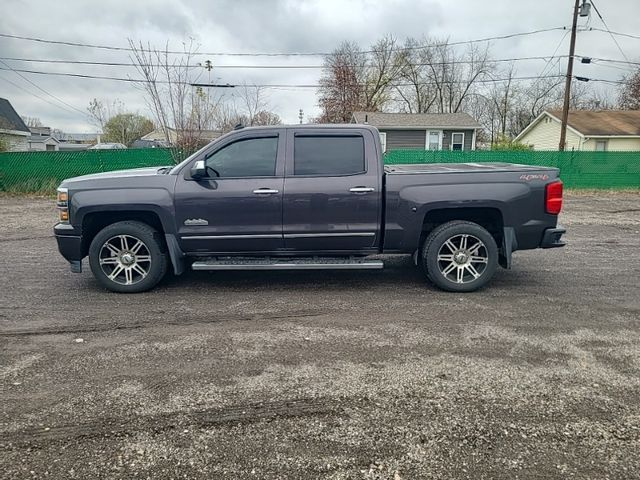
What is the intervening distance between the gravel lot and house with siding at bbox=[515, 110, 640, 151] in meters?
28.6

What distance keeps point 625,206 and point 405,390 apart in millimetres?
14527

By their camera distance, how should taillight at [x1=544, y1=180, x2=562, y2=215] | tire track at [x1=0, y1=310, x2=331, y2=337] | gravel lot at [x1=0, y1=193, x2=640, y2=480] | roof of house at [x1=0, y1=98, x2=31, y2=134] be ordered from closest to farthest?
gravel lot at [x1=0, y1=193, x2=640, y2=480]
tire track at [x1=0, y1=310, x2=331, y2=337]
taillight at [x1=544, y1=180, x2=562, y2=215]
roof of house at [x1=0, y1=98, x2=31, y2=134]

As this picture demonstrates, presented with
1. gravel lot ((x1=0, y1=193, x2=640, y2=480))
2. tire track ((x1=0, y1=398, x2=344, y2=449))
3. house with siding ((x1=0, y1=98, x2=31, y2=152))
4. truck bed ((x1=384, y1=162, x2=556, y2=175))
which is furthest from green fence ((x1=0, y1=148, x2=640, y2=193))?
house with siding ((x1=0, y1=98, x2=31, y2=152))

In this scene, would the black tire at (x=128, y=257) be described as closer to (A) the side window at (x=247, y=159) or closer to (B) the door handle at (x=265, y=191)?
(A) the side window at (x=247, y=159)

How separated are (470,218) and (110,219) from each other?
4.29 metres

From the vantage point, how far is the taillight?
202 inches

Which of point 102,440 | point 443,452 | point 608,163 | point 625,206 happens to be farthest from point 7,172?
point 608,163

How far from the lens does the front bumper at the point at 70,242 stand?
517 cm

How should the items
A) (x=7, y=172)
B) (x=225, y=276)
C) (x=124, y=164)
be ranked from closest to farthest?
(x=225, y=276)
(x=7, y=172)
(x=124, y=164)

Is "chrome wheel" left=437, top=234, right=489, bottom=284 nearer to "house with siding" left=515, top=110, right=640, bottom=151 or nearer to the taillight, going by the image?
the taillight

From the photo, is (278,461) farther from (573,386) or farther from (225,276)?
(225,276)

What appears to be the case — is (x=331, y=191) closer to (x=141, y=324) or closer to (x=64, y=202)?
(x=141, y=324)

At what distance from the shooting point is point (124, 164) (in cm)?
1720

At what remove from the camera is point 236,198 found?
513 centimetres
